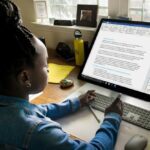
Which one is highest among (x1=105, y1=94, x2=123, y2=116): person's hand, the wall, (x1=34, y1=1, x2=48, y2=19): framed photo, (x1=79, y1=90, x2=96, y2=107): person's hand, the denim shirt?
(x1=34, y1=1, x2=48, y2=19): framed photo

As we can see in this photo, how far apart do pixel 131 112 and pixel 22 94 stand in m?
0.46

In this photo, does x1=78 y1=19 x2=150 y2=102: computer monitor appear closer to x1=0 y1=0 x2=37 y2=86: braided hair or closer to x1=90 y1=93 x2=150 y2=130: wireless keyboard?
x1=90 y1=93 x2=150 y2=130: wireless keyboard

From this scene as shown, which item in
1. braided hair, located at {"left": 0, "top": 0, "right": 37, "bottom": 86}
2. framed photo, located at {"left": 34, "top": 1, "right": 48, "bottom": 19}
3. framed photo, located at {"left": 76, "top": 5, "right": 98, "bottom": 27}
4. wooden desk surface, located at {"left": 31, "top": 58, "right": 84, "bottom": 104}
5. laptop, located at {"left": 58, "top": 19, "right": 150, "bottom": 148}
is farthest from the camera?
framed photo, located at {"left": 34, "top": 1, "right": 48, "bottom": 19}

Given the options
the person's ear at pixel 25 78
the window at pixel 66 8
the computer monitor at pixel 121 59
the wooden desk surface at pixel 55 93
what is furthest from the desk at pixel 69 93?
the window at pixel 66 8

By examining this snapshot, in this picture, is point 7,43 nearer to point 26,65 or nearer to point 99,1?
point 26,65

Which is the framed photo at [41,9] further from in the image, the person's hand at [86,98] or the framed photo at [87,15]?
the person's hand at [86,98]

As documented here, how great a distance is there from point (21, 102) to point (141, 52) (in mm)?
616

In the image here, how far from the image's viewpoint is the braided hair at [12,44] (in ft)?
2.56

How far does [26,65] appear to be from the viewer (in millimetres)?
834

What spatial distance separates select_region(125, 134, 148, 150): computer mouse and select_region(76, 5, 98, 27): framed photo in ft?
2.91

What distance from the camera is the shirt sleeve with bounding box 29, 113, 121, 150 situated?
0.78 m

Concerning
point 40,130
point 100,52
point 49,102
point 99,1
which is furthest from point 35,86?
point 99,1

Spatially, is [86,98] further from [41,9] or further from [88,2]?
[41,9]

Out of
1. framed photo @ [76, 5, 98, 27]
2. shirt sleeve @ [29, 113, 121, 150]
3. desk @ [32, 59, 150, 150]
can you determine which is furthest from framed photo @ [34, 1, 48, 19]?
shirt sleeve @ [29, 113, 121, 150]
